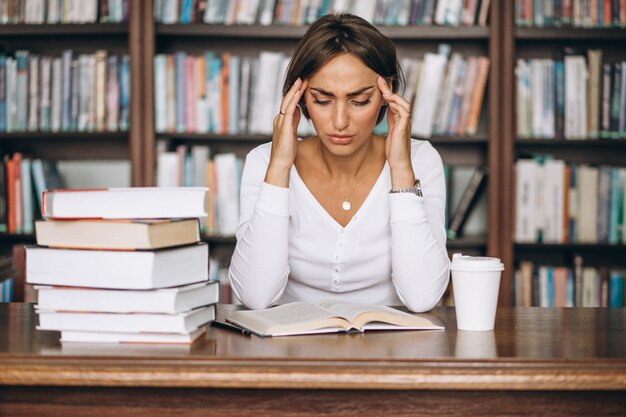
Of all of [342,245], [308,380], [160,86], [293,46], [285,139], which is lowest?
[308,380]

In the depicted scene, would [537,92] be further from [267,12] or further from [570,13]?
[267,12]

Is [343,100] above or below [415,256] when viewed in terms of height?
above

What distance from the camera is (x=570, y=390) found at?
1078 mm

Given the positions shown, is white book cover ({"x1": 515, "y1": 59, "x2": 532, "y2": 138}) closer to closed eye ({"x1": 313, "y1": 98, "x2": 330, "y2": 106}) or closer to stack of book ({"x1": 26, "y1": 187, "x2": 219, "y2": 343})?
closed eye ({"x1": 313, "y1": 98, "x2": 330, "y2": 106})

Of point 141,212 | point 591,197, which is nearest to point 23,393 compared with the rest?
point 141,212

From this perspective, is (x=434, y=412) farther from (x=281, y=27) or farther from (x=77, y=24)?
(x=77, y=24)

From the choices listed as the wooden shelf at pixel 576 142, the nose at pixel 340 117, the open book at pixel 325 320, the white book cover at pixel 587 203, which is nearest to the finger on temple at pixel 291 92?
the nose at pixel 340 117

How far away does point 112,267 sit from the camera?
113 cm

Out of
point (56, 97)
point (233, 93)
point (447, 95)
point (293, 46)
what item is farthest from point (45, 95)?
point (447, 95)

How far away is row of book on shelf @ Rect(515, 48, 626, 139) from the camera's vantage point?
295cm

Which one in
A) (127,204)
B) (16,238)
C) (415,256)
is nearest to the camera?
(127,204)

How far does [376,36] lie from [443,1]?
126 cm

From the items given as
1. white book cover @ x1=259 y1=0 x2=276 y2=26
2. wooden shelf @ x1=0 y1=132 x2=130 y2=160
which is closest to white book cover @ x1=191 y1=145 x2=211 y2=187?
wooden shelf @ x1=0 y1=132 x2=130 y2=160

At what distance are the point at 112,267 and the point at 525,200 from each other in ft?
6.87
